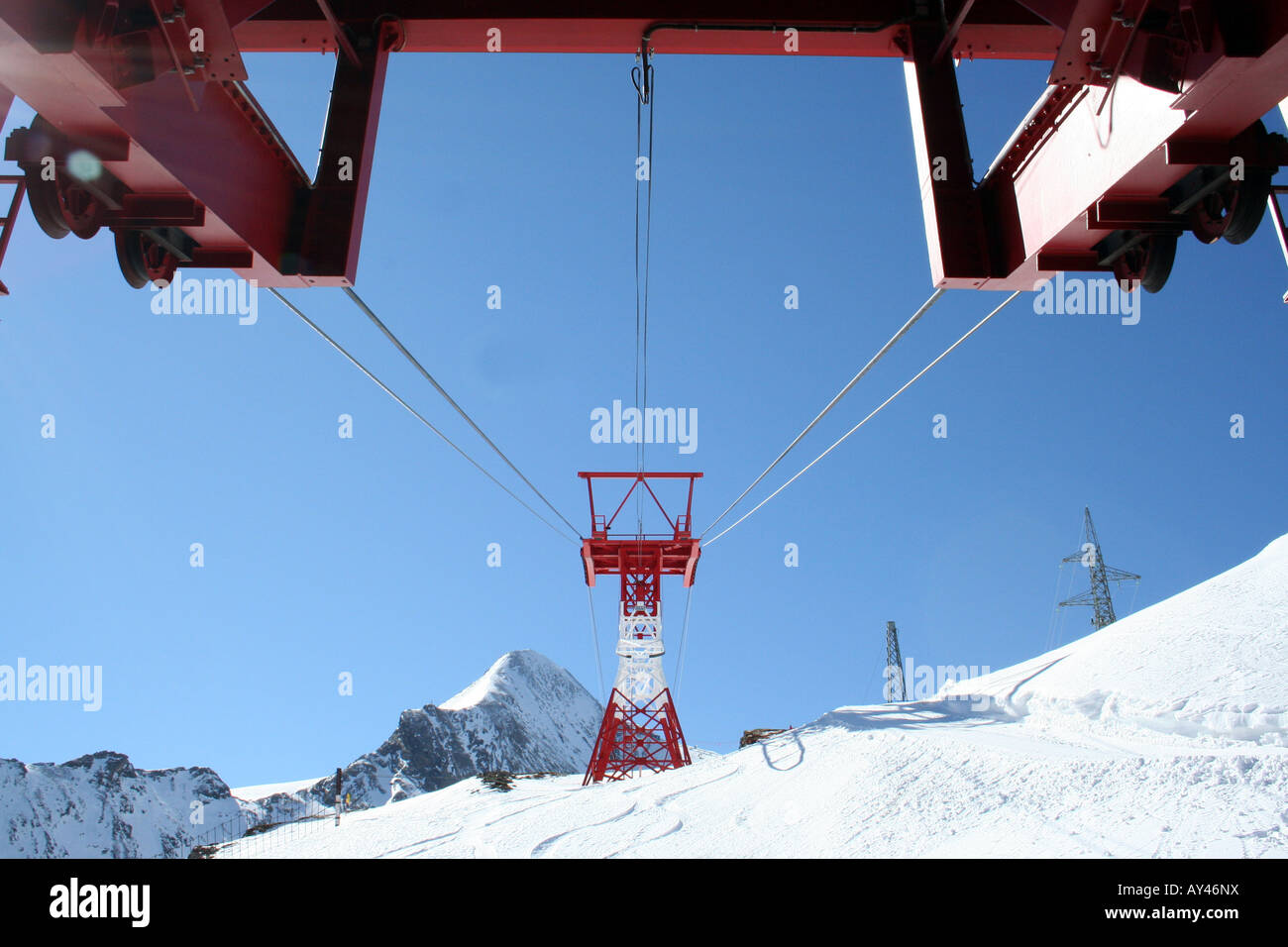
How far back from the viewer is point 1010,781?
8.98 meters

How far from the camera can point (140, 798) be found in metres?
138

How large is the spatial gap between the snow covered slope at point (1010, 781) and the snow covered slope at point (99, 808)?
13006 cm

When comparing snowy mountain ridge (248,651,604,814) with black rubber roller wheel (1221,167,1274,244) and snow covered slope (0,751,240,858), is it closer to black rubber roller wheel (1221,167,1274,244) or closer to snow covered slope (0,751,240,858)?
snow covered slope (0,751,240,858)

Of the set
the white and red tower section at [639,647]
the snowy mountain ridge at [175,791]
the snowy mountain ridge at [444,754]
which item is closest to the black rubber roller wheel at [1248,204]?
the white and red tower section at [639,647]

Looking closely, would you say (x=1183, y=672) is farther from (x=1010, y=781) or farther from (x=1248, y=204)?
(x=1248, y=204)

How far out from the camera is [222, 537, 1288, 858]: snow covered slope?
770 centimetres

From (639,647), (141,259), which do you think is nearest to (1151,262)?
(141,259)

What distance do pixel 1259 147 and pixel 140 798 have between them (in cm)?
16969

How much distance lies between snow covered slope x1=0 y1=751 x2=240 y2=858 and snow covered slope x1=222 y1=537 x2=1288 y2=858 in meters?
130

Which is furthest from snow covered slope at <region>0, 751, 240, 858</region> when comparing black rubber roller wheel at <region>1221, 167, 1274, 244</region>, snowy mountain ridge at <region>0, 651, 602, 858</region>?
black rubber roller wheel at <region>1221, 167, 1274, 244</region>

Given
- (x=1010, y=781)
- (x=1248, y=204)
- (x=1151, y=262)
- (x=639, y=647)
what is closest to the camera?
(x=1248, y=204)

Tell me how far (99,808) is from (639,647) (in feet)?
483

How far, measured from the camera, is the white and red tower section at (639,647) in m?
19.1
